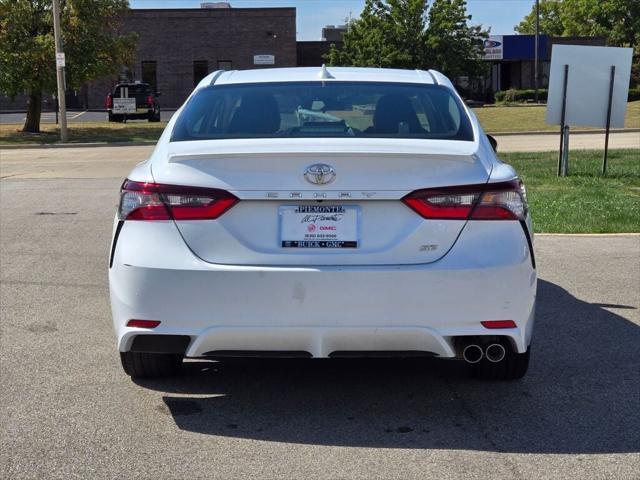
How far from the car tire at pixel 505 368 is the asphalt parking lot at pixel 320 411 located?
0.21 ft

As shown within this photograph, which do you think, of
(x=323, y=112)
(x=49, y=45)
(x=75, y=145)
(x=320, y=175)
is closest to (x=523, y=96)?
(x=49, y=45)

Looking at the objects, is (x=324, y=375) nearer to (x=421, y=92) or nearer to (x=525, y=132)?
(x=421, y=92)

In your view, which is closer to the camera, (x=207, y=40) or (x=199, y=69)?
(x=207, y=40)

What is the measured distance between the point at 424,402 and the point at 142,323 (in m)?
1.51

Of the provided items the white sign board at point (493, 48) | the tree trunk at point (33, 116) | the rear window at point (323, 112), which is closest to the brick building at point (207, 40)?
the white sign board at point (493, 48)

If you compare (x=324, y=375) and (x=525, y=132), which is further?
(x=525, y=132)

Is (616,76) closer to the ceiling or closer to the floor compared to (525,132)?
closer to the ceiling

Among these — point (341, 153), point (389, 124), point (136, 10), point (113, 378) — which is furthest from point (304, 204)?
point (136, 10)

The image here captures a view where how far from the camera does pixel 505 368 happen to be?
485cm

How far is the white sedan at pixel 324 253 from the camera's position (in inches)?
161

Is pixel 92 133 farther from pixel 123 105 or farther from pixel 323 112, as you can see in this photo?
pixel 323 112

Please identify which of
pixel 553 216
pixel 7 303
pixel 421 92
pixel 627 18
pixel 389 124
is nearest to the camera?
pixel 389 124

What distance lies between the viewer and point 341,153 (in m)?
4.14

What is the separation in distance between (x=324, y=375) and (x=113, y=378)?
47.0 inches
